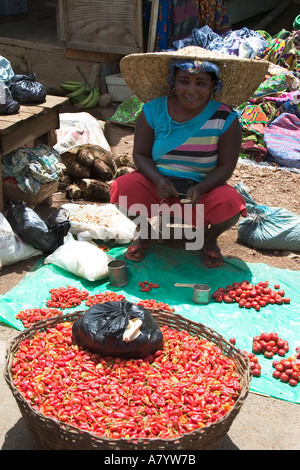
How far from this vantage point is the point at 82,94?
7512 millimetres

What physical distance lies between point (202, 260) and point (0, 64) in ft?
7.54

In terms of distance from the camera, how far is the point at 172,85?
3.99 meters

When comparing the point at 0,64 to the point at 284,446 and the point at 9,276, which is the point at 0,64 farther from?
the point at 284,446

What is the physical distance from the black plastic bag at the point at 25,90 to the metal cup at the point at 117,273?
1.67 metres

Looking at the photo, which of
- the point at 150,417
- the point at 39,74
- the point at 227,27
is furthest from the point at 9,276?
the point at 227,27

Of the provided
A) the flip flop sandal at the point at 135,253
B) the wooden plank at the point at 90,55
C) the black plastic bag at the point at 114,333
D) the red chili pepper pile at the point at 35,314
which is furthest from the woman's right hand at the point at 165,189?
the wooden plank at the point at 90,55

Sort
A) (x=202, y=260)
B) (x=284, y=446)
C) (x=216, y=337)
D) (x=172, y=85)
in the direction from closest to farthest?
1. (x=284, y=446)
2. (x=216, y=337)
3. (x=172, y=85)
4. (x=202, y=260)

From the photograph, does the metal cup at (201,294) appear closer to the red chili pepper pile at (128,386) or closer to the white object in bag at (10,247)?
the red chili pepper pile at (128,386)

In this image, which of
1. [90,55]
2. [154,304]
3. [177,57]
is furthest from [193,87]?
[90,55]

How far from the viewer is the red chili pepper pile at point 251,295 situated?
3703mm

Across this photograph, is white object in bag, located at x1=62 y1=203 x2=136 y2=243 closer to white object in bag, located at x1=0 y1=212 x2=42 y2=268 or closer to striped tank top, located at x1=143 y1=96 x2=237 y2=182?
white object in bag, located at x1=0 y1=212 x2=42 y2=268

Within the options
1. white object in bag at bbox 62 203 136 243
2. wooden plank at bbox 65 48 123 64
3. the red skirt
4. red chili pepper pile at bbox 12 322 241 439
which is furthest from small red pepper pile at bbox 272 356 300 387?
wooden plank at bbox 65 48 123 64

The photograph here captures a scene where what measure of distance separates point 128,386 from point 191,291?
1488 mm

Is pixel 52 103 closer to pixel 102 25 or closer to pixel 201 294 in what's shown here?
pixel 201 294
